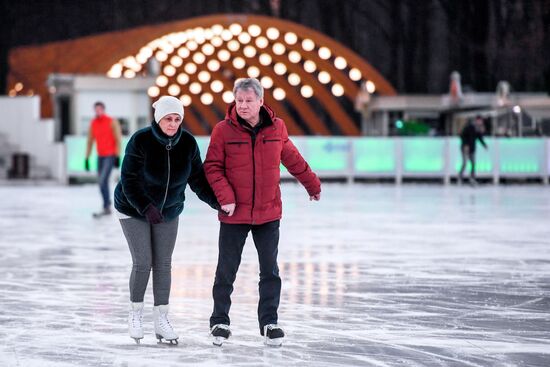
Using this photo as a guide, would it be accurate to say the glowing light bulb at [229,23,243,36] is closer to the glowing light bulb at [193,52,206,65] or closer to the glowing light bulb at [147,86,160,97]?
the glowing light bulb at [193,52,206,65]

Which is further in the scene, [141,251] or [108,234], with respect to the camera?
[108,234]

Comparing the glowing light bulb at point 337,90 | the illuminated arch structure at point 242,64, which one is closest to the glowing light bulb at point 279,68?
the illuminated arch structure at point 242,64

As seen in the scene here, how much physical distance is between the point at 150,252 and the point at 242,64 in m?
45.8

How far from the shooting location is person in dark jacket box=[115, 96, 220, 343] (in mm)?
6379

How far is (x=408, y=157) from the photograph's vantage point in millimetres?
31391

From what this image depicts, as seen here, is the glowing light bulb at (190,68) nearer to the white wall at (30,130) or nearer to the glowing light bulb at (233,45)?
the glowing light bulb at (233,45)

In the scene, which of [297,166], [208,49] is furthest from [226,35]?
[297,166]

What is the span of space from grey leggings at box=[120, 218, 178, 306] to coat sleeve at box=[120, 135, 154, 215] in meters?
0.20

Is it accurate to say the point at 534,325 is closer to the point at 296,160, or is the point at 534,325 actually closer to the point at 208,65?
the point at 296,160

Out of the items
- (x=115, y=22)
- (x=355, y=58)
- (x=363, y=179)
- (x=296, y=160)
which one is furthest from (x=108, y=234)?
(x=355, y=58)

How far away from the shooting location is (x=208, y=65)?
51.7m

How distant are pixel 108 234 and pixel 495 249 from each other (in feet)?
15.1

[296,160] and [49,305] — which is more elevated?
[296,160]

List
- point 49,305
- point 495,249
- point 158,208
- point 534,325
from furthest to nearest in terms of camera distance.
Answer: point 495,249 < point 49,305 < point 534,325 < point 158,208
